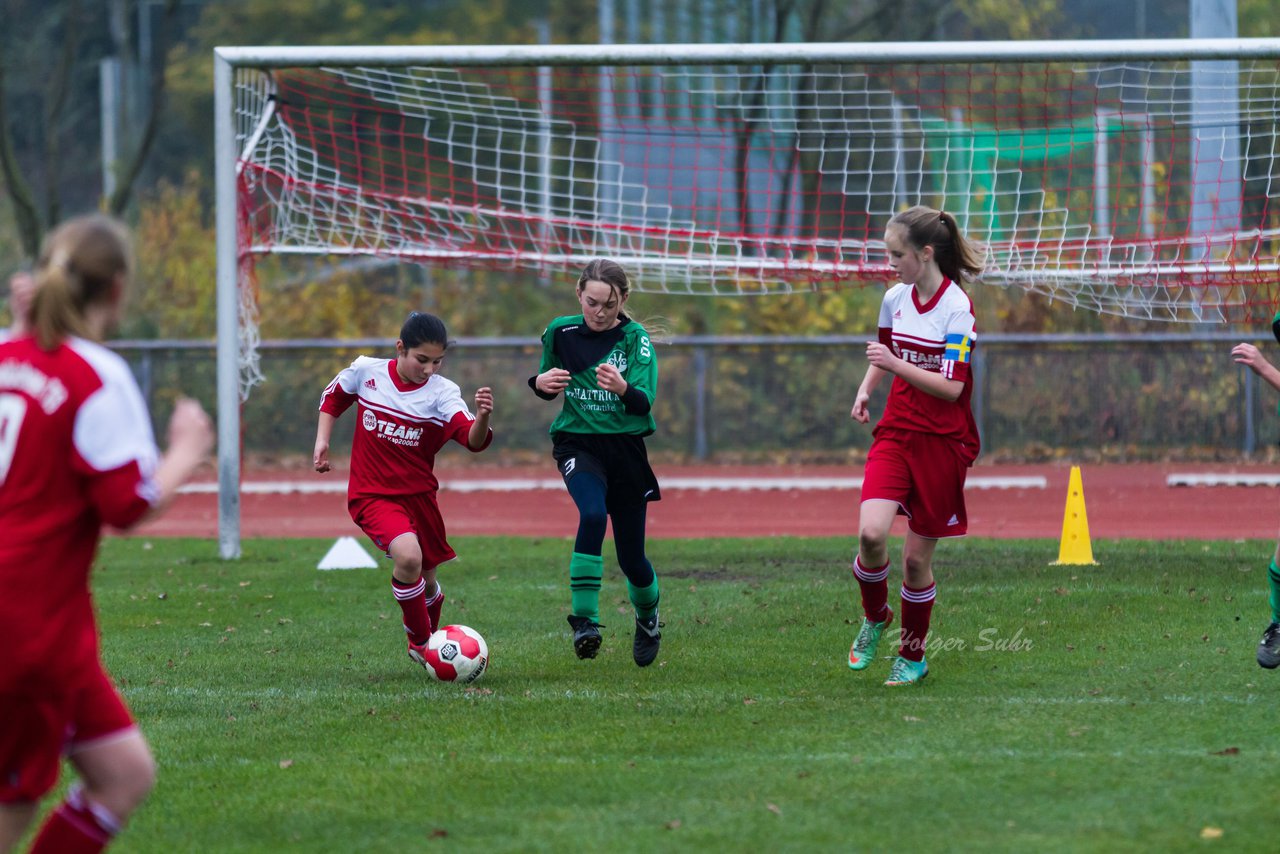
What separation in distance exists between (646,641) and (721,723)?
4.36 feet

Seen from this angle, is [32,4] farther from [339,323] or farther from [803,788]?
[803,788]

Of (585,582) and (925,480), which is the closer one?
(925,480)

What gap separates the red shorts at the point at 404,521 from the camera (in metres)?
6.99

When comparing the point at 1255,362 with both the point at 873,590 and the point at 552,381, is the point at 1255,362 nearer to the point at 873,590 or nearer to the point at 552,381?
the point at 873,590

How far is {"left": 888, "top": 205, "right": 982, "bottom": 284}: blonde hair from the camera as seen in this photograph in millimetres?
6367

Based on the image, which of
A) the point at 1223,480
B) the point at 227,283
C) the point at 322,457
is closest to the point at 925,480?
the point at 322,457

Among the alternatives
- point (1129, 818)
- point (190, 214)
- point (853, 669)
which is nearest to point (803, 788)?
point (1129, 818)

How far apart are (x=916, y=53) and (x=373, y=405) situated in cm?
506

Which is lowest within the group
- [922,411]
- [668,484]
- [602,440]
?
[668,484]

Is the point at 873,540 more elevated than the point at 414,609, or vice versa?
the point at 873,540

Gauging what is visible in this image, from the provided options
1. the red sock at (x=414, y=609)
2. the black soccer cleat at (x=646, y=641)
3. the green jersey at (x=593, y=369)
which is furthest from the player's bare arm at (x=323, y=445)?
the black soccer cleat at (x=646, y=641)

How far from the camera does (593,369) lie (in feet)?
23.3

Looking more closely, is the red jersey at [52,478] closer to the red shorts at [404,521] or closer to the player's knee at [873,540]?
the red shorts at [404,521]

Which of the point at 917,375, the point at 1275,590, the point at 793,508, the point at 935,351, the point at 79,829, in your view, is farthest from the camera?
the point at 793,508
